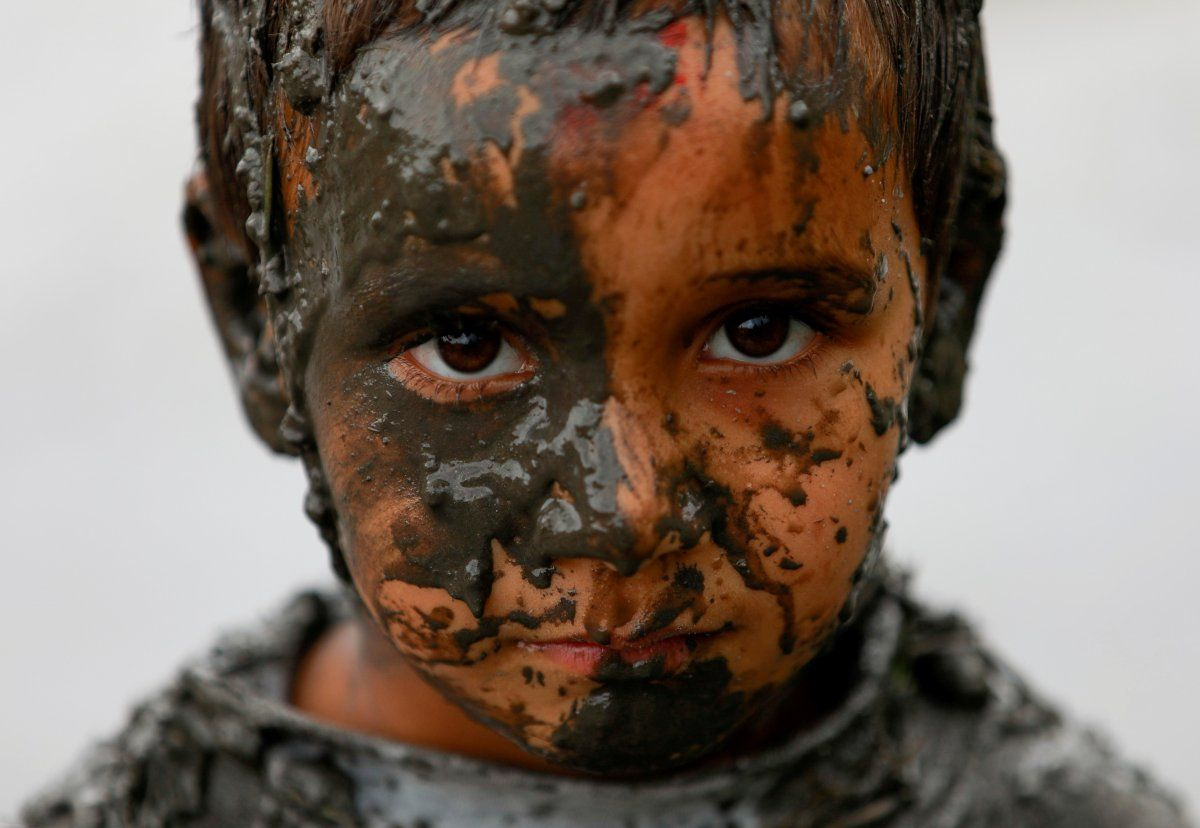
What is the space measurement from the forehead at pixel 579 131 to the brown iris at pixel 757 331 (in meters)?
0.06

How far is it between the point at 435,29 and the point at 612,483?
0.28m

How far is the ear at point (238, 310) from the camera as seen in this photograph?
3.70 feet

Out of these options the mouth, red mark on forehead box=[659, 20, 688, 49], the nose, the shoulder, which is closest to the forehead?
red mark on forehead box=[659, 20, 688, 49]

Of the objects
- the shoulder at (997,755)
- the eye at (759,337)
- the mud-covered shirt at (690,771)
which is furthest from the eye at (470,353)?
the shoulder at (997,755)

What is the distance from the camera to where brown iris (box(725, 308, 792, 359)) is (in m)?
0.89

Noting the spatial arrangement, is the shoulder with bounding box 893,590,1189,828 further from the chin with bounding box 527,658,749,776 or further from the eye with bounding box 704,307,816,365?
the eye with bounding box 704,307,816,365

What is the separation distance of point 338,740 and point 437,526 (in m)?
0.31

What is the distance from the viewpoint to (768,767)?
112 cm

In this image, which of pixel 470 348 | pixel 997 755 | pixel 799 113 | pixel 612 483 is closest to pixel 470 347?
pixel 470 348

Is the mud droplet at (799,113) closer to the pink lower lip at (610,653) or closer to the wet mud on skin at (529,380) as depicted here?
the wet mud on skin at (529,380)

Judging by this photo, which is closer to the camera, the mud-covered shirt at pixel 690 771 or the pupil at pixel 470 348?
the pupil at pixel 470 348

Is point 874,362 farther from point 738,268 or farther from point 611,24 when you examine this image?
point 611,24

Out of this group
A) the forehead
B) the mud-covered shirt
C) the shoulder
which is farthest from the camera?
the shoulder

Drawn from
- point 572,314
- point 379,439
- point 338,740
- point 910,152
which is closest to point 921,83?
point 910,152
